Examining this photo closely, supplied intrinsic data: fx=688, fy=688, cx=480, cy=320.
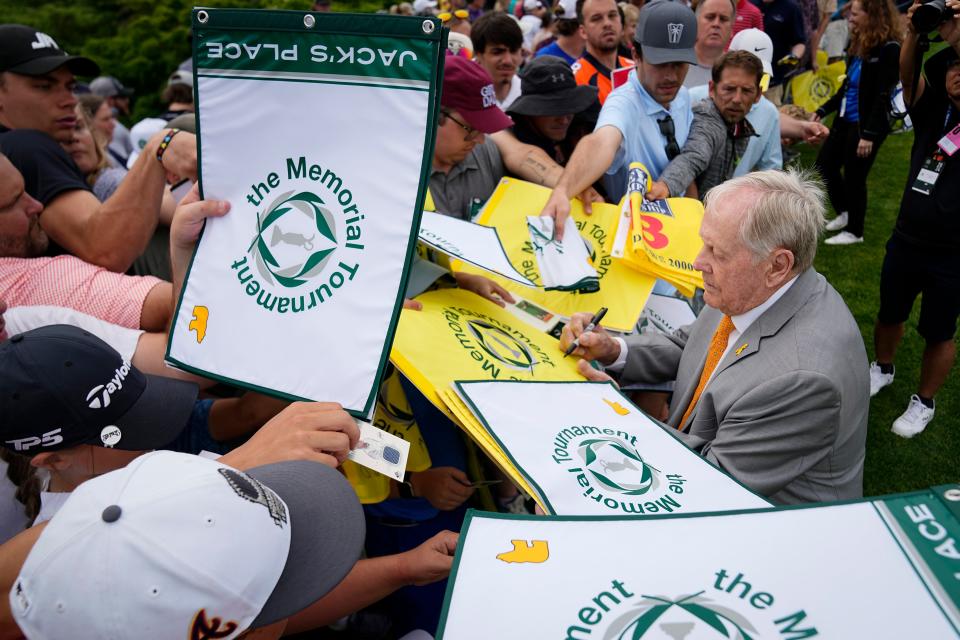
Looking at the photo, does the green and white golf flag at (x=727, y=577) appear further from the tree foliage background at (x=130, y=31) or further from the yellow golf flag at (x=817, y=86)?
the tree foliage background at (x=130, y=31)

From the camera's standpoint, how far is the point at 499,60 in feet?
18.6

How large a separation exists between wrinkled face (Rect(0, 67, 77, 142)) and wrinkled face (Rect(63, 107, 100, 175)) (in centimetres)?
29

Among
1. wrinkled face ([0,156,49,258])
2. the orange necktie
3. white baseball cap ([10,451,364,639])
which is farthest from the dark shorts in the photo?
wrinkled face ([0,156,49,258])

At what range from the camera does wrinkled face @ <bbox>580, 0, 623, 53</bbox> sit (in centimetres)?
554

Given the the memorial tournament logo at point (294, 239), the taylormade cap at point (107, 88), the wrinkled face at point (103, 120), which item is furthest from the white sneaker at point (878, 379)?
the taylormade cap at point (107, 88)

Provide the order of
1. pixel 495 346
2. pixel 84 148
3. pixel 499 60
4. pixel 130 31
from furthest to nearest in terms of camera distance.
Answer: pixel 130 31 → pixel 499 60 → pixel 84 148 → pixel 495 346

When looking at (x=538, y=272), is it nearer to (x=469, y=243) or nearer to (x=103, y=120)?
(x=469, y=243)

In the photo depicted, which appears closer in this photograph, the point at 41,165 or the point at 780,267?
the point at 780,267

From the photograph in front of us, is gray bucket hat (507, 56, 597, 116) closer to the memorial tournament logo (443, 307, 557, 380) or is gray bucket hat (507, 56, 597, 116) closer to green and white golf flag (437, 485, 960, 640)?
the memorial tournament logo (443, 307, 557, 380)

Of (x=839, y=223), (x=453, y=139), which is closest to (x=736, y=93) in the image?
(x=453, y=139)

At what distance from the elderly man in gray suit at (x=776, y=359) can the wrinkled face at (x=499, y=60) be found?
12.0 feet

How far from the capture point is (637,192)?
319 cm

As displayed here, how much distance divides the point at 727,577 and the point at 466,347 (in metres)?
1.19

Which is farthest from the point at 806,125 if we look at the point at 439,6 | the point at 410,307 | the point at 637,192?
the point at 439,6
